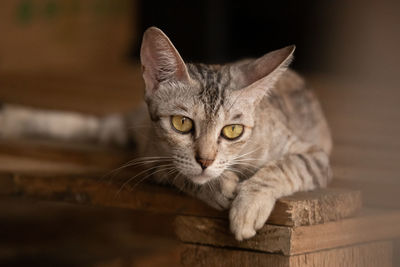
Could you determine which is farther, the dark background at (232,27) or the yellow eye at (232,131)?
the dark background at (232,27)

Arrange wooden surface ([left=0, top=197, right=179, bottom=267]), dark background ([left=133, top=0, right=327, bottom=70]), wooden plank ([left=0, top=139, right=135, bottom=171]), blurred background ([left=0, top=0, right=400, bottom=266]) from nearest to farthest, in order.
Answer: wooden plank ([left=0, top=139, right=135, bottom=171]) → wooden surface ([left=0, top=197, right=179, bottom=267]) → blurred background ([left=0, top=0, right=400, bottom=266]) → dark background ([left=133, top=0, right=327, bottom=70])

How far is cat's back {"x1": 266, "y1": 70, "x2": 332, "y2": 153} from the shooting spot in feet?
8.44

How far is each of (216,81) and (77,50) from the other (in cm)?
442

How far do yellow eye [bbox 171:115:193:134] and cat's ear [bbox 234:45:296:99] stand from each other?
0.23m

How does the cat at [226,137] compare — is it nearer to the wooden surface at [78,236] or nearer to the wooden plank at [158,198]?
the wooden plank at [158,198]

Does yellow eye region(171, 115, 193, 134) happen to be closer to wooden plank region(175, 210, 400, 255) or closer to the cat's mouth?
the cat's mouth

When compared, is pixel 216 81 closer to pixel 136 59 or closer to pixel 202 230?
pixel 202 230

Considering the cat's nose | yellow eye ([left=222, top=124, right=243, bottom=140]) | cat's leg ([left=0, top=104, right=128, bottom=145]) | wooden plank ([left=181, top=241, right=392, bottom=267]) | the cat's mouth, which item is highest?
yellow eye ([left=222, top=124, right=243, bottom=140])

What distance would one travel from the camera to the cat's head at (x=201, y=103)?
6.44ft

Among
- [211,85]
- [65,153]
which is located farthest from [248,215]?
[65,153]

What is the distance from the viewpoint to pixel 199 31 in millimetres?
6320

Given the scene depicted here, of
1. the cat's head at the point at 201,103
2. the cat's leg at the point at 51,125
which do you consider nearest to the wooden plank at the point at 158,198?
the cat's head at the point at 201,103

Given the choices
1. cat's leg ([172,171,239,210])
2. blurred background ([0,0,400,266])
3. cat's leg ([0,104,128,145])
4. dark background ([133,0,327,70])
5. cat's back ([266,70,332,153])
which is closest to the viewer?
cat's leg ([172,171,239,210])

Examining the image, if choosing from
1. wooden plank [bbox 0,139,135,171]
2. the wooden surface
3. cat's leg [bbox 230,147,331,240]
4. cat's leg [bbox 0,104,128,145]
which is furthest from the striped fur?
the wooden surface
